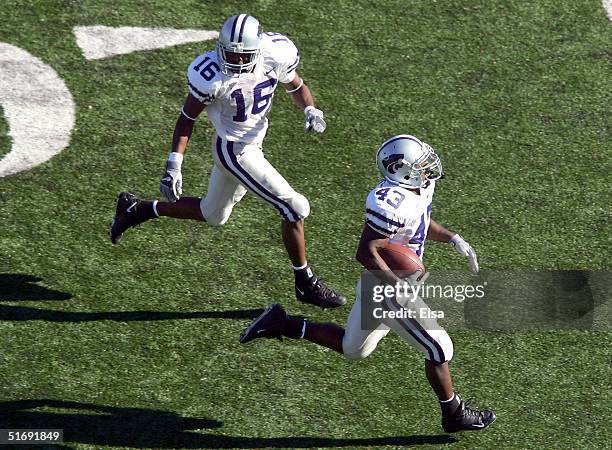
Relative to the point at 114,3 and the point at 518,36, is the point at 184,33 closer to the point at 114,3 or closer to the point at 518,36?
the point at 114,3

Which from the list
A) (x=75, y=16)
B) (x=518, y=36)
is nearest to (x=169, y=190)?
(x=75, y=16)

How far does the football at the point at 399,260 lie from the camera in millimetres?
6992

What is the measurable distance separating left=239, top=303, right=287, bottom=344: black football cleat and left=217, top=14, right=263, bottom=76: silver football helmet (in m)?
1.63

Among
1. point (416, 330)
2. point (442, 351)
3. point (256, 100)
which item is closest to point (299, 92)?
point (256, 100)

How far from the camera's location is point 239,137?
808cm

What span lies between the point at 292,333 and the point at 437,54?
422 cm

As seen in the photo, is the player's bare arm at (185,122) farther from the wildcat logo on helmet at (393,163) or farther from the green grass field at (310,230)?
the wildcat logo on helmet at (393,163)

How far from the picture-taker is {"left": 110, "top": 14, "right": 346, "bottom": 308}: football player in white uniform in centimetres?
787

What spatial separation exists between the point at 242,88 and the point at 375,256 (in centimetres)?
176

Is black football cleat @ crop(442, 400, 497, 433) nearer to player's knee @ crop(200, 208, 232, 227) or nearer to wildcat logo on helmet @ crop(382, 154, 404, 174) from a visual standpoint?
wildcat logo on helmet @ crop(382, 154, 404, 174)

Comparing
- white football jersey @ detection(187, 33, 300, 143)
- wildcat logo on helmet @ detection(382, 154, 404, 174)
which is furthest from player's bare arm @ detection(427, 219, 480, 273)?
white football jersey @ detection(187, 33, 300, 143)

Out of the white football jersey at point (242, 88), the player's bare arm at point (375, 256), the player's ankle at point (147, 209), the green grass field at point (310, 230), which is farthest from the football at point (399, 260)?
the player's ankle at point (147, 209)

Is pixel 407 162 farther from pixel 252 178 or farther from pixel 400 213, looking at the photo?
pixel 252 178

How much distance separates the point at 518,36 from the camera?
36.8ft
